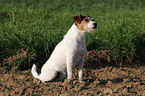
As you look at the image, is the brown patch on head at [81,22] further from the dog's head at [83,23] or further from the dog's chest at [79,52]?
the dog's chest at [79,52]

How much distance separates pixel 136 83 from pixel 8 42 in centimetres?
275

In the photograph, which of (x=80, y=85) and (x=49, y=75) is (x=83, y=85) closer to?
(x=80, y=85)

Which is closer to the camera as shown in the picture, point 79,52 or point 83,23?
point 83,23

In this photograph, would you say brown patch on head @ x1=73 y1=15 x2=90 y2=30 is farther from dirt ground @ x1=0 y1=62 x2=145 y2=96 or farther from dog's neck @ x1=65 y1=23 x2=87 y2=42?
dirt ground @ x1=0 y1=62 x2=145 y2=96

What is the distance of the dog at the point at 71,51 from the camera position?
3305 millimetres

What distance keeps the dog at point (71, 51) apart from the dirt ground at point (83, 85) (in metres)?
0.21

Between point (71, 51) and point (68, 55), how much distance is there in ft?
0.29

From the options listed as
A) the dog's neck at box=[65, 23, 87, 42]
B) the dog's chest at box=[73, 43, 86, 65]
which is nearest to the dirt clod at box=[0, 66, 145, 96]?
the dog's chest at box=[73, 43, 86, 65]

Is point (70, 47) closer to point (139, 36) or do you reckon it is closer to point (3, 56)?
point (3, 56)

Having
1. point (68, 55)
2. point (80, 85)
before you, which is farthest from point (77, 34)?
point (80, 85)

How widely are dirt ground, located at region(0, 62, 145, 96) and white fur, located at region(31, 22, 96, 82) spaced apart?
201 mm

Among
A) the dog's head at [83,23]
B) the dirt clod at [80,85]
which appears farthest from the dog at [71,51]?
the dirt clod at [80,85]

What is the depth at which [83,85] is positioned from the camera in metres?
3.62

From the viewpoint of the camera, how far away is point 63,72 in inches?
146
